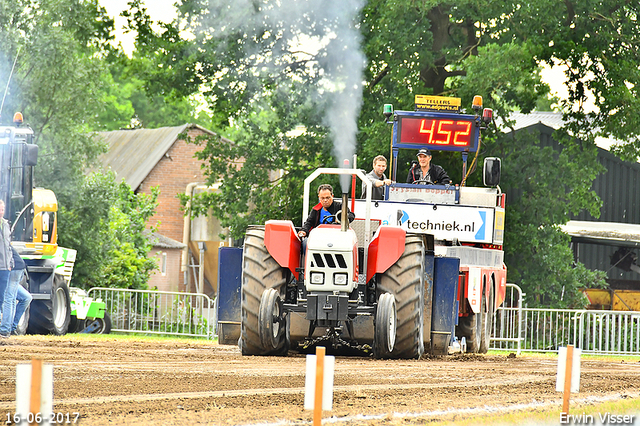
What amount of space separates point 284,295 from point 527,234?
42.7ft

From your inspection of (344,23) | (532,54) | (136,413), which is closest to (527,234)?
(532,54)

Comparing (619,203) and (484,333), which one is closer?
(484,333)

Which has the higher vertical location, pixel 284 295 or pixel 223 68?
pixel 223 68

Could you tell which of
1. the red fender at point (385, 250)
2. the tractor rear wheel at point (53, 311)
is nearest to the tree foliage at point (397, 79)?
the tractor rear wheel at point (53, 311)

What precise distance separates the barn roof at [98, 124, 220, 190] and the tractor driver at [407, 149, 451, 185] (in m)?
28.1

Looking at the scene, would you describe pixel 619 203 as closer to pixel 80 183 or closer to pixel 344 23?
pixel 344 23

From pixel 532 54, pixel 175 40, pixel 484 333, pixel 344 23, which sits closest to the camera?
pixel 484 333

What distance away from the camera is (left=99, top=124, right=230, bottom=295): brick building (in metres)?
42.9

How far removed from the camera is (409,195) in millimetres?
15133

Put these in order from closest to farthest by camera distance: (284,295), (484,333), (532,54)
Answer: (284,295) → (484,333) → (532,54)

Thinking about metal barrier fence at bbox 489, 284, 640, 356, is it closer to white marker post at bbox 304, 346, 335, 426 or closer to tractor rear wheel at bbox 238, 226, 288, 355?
tractor rear wheel at bbox 238, 226, 288, 355

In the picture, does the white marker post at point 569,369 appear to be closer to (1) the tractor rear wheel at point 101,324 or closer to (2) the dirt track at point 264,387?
(2) the dirt track at point 264,387

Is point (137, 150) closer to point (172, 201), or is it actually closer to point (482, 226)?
point (172, 201)

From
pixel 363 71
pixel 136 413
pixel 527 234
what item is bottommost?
pixel 136 413
